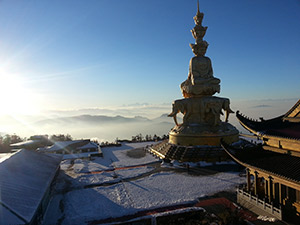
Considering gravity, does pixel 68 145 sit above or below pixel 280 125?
below

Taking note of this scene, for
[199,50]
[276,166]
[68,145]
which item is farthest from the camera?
[68,145]

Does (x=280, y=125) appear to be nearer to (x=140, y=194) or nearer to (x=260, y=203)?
(x=260, y=203)

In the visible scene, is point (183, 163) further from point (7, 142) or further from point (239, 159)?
point (7, 142)

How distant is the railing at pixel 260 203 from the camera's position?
37.1 feet

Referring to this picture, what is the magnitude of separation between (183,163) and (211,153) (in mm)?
3641

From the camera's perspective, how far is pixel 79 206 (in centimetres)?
1458

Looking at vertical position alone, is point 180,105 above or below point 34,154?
above

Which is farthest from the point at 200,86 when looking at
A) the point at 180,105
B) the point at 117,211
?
the point at 117,211

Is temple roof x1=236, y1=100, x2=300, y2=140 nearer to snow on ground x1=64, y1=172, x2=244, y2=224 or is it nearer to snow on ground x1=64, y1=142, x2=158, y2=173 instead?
snow on ground x1=64, y1=172, x2=244, y2=224

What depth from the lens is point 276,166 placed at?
11570mm

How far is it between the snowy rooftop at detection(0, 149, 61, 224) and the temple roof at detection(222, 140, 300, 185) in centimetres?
1231

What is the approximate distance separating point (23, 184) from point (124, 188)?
771cm

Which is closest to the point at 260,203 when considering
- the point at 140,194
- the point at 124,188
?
the point at 140,194

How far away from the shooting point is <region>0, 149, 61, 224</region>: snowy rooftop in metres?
9.55
